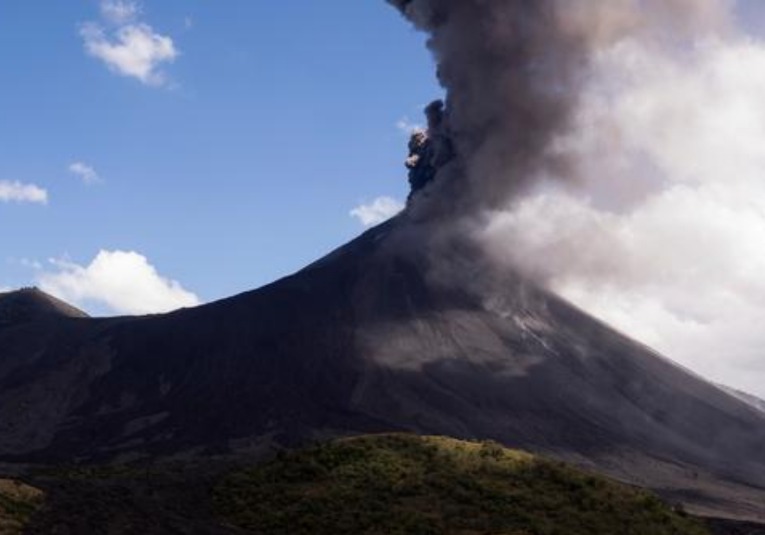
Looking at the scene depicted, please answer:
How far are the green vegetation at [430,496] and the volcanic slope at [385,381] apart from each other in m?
32.1

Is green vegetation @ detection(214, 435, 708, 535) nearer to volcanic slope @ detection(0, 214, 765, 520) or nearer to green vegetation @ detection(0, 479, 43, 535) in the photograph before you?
green vegetation @ detection(0, 479, 43, 535)

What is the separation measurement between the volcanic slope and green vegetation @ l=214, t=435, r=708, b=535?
1263 inches

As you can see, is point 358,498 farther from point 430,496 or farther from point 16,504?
point 16,504

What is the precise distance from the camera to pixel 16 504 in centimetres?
3431

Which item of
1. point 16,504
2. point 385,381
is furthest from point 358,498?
point 385,381

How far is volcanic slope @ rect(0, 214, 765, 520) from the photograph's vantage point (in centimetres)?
9075

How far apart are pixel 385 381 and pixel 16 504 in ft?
231

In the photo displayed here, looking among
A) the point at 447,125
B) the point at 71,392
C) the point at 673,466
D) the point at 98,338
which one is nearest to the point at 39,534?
the point at 673,466

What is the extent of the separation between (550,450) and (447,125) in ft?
186

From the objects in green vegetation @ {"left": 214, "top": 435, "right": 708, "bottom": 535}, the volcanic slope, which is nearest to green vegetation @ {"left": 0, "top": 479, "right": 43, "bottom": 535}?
green vegetation @ {"left": 214, "top": 435, "right": 708, "bottom": 535}

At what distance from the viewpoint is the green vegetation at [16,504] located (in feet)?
105

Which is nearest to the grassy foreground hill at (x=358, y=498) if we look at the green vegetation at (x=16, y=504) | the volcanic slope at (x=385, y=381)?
the green vegetation at (x=16, y=504)

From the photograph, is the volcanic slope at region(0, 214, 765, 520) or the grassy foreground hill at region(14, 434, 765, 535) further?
the volcanic slope at region(0, 214, 765, 520)

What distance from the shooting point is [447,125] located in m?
132
